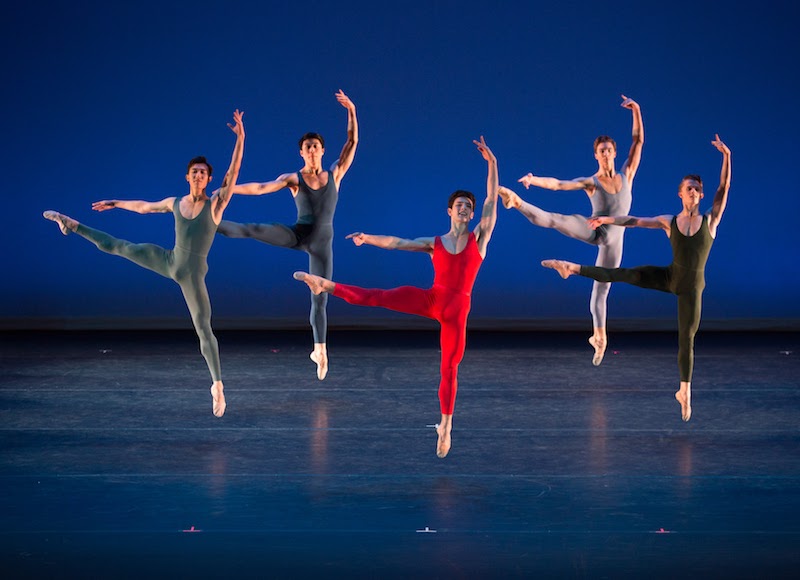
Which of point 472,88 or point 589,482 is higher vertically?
point 472,88

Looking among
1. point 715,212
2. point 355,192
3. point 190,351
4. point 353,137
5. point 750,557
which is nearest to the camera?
point 750,557

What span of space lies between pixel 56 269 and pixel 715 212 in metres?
6.22

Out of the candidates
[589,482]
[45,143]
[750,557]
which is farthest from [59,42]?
[750,557]

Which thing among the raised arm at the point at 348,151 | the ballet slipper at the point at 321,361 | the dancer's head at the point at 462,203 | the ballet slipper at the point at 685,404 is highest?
the raised arm at the point at 348,151

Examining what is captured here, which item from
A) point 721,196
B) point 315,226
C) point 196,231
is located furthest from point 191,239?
point 721,196

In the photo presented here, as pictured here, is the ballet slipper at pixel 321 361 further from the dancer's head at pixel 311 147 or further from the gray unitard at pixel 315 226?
the dancer's head at pixel 311 147

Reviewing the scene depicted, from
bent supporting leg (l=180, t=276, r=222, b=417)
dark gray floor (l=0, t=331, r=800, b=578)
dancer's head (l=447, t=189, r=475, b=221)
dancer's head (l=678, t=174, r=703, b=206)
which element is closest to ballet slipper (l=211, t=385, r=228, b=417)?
bent supporting leg (l=180, t=276, r=222, b=417)

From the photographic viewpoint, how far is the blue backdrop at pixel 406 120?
9.78 metres

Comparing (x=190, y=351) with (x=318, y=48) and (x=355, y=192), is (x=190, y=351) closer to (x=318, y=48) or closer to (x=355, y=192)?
(x=355, y=192)

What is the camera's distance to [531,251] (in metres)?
10.2

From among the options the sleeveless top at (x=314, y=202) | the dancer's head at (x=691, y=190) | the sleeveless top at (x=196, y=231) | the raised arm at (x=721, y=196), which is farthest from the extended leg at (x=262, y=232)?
the raised arm at (x=721, y=196)

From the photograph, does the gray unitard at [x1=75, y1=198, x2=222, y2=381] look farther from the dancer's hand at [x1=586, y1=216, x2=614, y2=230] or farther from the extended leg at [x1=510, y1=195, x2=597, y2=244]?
the dancer's hand at [x1=586, y1=216, x2=614, y2=230]

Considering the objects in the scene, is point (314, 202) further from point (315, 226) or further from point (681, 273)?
point (681, 273)

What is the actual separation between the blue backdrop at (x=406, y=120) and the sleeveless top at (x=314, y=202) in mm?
3344
